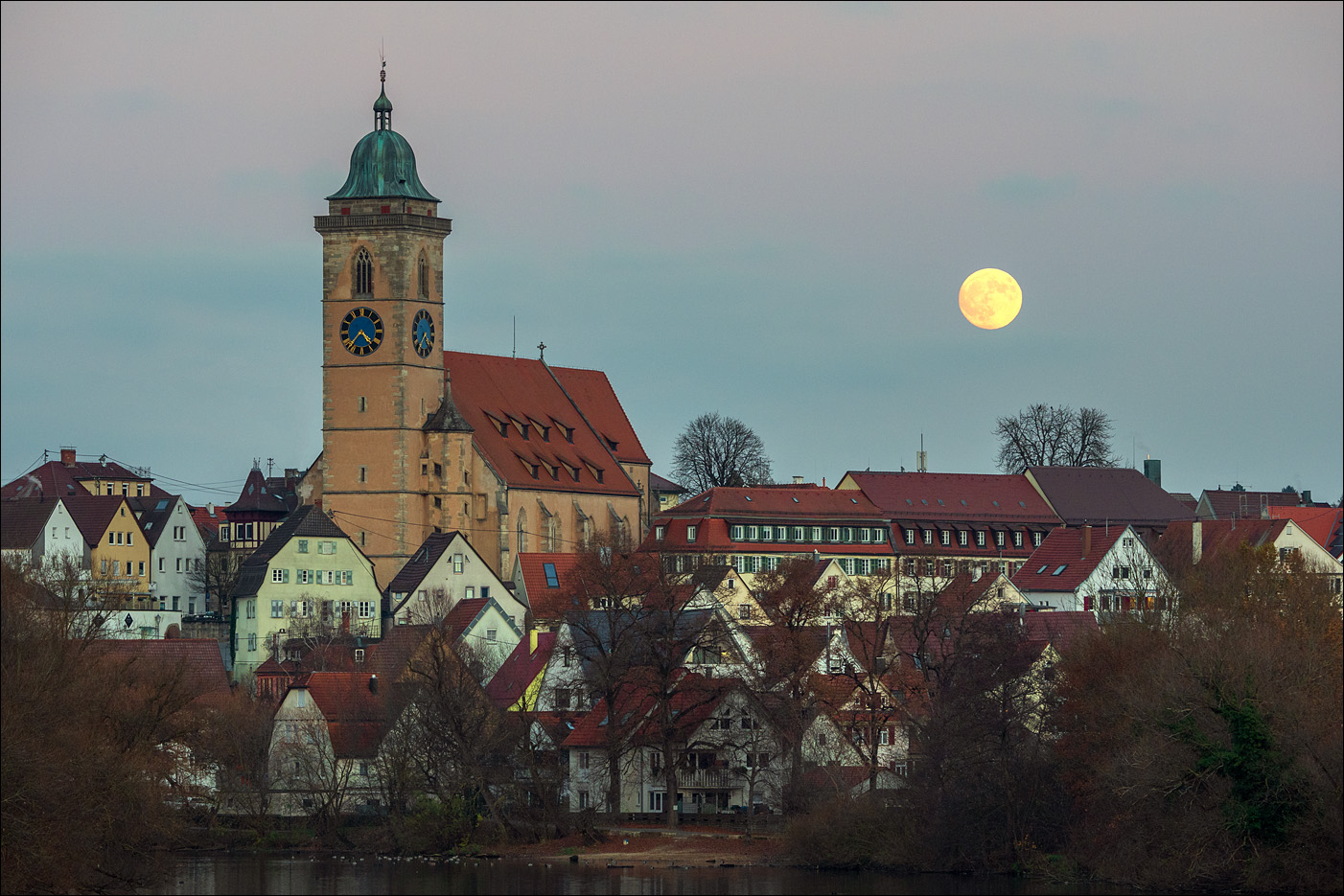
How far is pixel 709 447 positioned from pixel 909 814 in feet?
271

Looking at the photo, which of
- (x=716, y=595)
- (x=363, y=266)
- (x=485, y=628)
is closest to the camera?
(x=716, y=595)

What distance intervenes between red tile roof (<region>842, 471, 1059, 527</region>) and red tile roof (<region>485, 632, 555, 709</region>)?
4989 centimetres

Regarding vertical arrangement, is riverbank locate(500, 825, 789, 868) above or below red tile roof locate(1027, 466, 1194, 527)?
below

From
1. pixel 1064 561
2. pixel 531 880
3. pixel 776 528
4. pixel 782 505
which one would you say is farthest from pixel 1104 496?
pixel 531 880

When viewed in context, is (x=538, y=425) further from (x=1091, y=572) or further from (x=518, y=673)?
(x=518, y=673)

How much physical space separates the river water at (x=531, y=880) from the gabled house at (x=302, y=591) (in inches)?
1296

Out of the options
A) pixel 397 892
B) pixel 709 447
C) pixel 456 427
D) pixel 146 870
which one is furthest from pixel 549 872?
pixel 709 447

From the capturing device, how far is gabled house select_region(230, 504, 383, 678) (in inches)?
4082

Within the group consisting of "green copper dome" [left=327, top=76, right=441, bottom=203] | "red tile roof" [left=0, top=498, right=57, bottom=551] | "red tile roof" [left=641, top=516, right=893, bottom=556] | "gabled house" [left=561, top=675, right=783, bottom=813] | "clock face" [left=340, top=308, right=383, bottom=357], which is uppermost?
"green copper dome" [left=327, top=76, right=441, bottom=203]

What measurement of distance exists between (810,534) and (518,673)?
155ft

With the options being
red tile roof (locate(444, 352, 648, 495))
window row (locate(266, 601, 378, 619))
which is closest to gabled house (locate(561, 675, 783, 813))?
window row (locate(266, 601, 378, 619))

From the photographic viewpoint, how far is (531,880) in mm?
65438

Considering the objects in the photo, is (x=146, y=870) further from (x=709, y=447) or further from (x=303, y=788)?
(x=709, y=447)

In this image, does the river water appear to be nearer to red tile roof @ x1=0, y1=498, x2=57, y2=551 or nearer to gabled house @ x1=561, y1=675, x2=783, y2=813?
gabled house @ x1=561, y1=675, x2=783, y2=813
